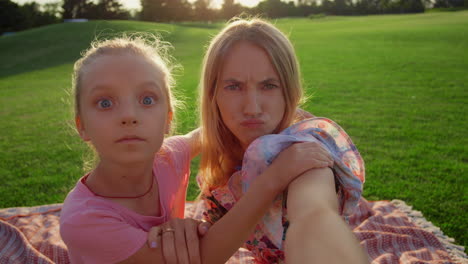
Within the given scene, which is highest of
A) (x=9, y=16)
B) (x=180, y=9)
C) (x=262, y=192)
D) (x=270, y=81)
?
(x=180, y=9)

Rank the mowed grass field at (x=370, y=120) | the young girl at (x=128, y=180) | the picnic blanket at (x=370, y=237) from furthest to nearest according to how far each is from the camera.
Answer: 1. the mowed grass field at (x=370, y=120)
2. the picnic blanket at (x=370, y=237)
3. the young girl at (x=128, y=180)

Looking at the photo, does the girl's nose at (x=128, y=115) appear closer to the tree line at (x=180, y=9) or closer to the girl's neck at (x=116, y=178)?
the girl's neck at (x=116, y=178)

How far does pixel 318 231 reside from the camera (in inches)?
44.3

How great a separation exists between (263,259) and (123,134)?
1.33m

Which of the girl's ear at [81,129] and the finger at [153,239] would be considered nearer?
the finger at [153,239]

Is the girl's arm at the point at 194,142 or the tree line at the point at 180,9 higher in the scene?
the tree line at the point at 180,9

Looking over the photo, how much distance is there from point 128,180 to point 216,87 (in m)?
0.75

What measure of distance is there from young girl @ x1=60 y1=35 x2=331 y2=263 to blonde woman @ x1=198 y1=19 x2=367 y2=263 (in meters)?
0.01

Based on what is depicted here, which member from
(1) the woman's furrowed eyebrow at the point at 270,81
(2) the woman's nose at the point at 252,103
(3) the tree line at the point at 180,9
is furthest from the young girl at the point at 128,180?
(3) the tree line at the point at 180,9

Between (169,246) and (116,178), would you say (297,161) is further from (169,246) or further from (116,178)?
(116,178)

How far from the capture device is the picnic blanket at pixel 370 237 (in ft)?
10.4

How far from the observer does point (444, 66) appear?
43.2ft

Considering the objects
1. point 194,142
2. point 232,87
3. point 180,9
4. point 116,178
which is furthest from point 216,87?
point 180,9

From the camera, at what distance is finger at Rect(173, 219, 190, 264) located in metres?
1.77
